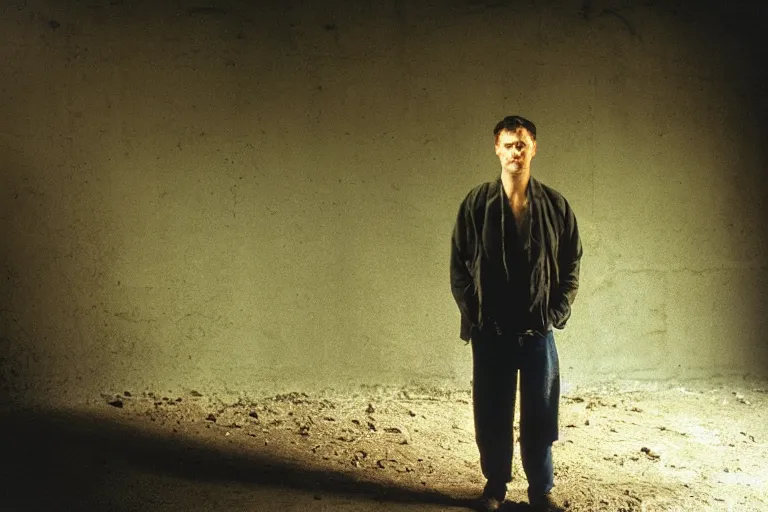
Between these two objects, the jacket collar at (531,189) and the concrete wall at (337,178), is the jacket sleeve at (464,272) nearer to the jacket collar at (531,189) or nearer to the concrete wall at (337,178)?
the jacket collar at (531,189)

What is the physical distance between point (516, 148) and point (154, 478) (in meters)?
2.43

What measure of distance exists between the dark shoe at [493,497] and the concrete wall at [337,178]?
1815mm

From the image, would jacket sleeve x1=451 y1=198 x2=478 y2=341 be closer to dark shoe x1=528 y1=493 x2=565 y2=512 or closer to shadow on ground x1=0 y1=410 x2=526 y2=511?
dark shoe x1=528 y1=493 x2=565 y2=512

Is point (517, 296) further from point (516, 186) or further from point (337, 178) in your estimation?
point (337, 178)

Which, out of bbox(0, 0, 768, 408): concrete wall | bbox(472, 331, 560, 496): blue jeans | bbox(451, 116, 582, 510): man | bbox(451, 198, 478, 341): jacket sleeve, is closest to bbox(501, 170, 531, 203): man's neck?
bbox(451, 116, 582, 510): man

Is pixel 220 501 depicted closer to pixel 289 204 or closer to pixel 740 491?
Result: pixel 289 204

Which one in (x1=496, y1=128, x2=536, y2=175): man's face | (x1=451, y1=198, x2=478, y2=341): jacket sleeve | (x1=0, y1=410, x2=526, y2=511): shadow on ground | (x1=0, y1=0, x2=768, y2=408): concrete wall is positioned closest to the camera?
(x1=496, y1=128, x2=536, y2=175): man's face

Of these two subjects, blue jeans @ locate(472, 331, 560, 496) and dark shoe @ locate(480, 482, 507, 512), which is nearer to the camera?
blue jeans @ locate(472, 331, 560, 496)

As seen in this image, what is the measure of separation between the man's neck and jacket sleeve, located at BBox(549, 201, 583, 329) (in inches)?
8.9

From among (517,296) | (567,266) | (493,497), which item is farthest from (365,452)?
(567,266)

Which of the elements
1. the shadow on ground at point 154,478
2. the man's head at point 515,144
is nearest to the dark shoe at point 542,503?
the shadow on ground at point 154,478

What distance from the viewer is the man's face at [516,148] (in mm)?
3150

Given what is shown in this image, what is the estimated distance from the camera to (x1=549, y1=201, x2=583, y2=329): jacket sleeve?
3.25 m

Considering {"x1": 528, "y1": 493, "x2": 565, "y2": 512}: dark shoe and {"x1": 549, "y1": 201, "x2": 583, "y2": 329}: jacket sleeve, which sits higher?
{"x1": 549, "y1": 201, "x2": 583, "y2": 329}: jacket sleeve
